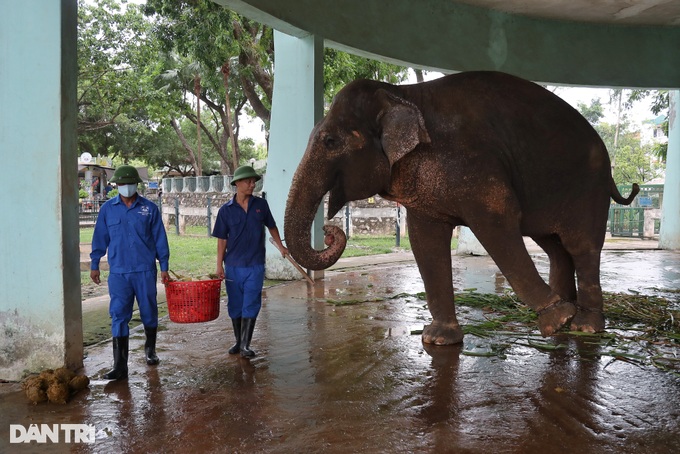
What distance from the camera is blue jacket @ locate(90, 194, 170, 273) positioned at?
4.29m

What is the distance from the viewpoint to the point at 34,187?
4.17 m

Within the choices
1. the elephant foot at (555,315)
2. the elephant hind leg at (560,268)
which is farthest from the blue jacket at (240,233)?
the elephant hind leg at (560,268)

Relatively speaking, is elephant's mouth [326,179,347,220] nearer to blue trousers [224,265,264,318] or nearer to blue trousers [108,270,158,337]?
blue trousers [224,265,264,318]

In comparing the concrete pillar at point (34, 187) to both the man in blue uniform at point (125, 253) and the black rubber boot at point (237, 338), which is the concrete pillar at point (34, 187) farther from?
the black rubber boot at point (237, 338)

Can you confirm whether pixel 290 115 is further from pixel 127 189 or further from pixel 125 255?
pixel 125 255

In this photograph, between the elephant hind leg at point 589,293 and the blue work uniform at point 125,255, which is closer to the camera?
the blue work uniform at point 125,255

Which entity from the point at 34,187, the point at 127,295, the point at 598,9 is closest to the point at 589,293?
the point at 127,295

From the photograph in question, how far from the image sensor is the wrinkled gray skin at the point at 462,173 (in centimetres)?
425

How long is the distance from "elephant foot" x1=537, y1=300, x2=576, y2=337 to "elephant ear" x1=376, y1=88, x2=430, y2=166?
1.54m

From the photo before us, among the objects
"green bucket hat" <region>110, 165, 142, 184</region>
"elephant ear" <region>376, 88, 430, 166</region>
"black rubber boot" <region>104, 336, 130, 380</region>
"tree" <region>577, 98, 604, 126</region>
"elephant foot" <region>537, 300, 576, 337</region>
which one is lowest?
"black rubber boot" <region>104, 336, 130, 380</region>

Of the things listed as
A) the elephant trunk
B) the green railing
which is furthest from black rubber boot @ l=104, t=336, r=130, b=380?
the green railing

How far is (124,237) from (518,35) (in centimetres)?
856

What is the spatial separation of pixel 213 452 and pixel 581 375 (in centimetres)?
262

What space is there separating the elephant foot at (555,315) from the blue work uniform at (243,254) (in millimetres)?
2195
